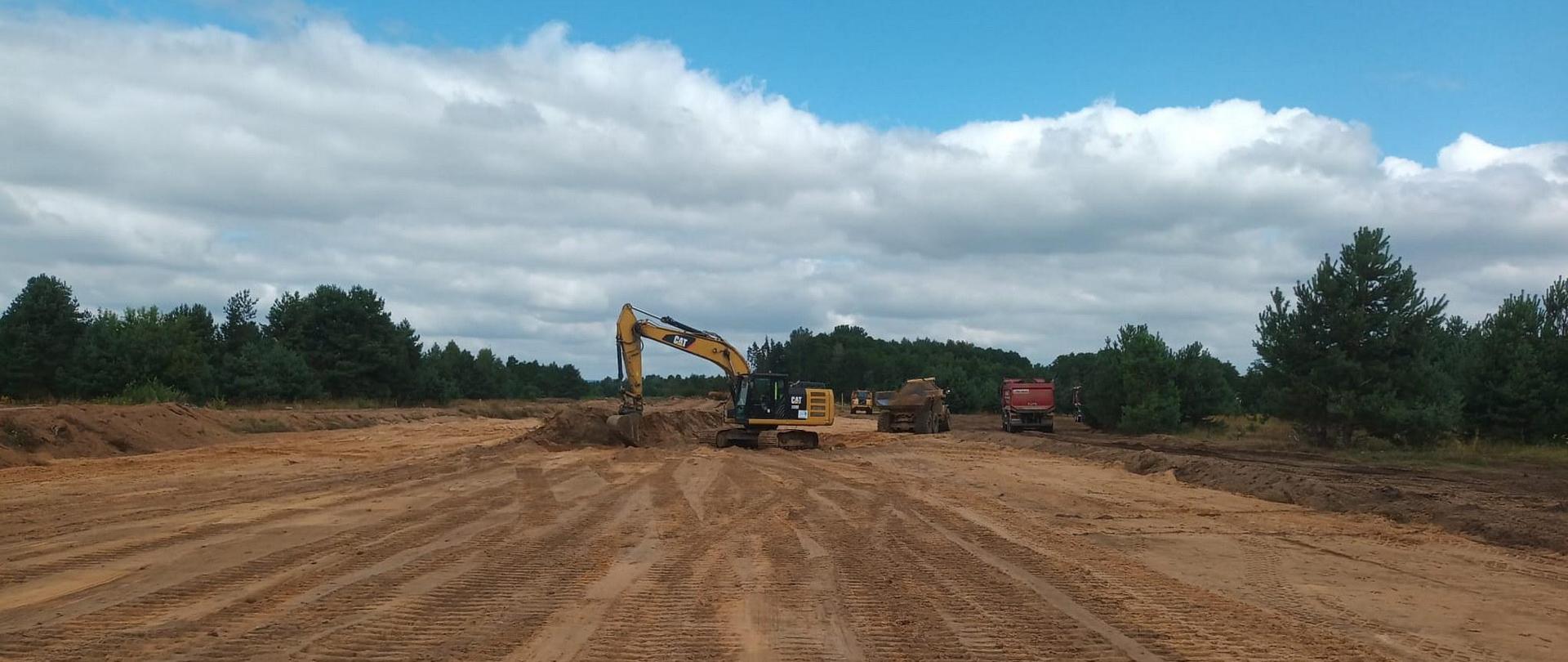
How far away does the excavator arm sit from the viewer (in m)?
30.5

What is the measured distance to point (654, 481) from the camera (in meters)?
20.6

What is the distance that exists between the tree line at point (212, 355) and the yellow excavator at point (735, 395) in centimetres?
2997

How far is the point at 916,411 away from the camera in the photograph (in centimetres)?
4512

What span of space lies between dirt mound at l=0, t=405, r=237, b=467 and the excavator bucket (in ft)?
41.4

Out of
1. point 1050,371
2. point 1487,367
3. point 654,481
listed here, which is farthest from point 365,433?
point 1050,371

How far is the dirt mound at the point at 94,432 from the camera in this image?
25.1 meters

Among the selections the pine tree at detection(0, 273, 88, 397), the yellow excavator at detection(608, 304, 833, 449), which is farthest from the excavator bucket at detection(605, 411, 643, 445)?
the pine tree at detection(0, 273, 88, 397)

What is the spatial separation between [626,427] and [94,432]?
13957 millimetres

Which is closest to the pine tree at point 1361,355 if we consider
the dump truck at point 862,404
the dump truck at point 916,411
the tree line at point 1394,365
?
the tree line at point 1394,365

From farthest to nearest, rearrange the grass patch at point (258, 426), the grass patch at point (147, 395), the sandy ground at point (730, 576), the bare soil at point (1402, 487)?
the grass patch at point (147, 395) < the grass patch at point (258, 426) < the bare soil at point (1402, 487) < the sandy ground at point (730, 576)

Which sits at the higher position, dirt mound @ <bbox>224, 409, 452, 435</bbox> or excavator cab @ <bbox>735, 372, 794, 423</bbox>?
excavator cab @ <bbox>735, 372, 794, 423</bbox>

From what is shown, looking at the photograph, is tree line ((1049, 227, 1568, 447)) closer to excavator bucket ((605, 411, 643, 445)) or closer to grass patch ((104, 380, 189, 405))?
excavator bucket ((605, 411, 643, 445))

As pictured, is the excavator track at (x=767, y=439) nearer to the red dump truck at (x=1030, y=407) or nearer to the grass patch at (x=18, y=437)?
the grass patch at (x=18, y=437)

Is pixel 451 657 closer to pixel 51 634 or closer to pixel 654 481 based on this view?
pixel 51 634
